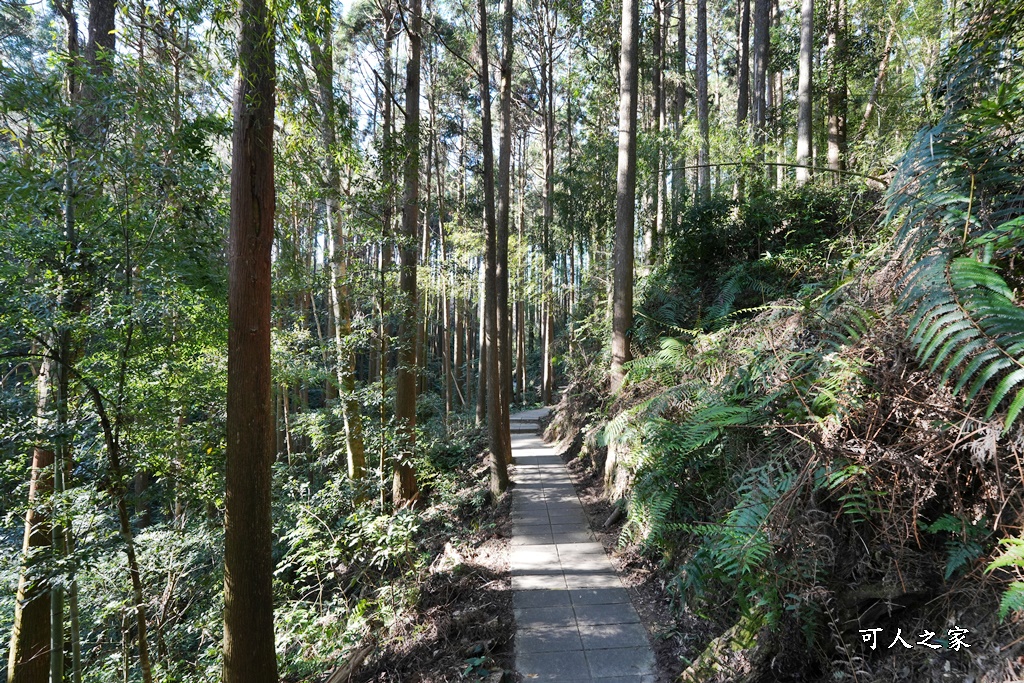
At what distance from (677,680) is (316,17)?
556cm

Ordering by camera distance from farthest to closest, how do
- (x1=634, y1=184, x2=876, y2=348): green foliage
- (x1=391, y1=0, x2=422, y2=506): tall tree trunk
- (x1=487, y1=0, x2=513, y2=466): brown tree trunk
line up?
(x1=487, y1=0, x2=513, y2=466): brown tree trunk → (x1=391, y1=0, x2=422, y2=506): tall tree trunk → (x1=634, y1=184, x2=876, y2=348): green foliage

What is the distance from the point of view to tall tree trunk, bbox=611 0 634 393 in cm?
696

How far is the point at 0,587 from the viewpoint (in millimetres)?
4684

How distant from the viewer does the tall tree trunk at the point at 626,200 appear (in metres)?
6.96

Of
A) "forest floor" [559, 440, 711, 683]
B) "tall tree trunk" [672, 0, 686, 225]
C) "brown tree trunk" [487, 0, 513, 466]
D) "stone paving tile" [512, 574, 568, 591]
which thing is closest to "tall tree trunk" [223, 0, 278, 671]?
"stone paving tile" [512, 574, 568, 591]

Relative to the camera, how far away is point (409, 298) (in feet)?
26.1

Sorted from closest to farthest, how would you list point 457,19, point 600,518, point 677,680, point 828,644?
point 828,644
point 677,680
point 600,518
point 457,19

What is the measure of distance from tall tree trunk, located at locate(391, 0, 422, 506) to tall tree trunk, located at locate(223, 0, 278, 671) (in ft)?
12.5

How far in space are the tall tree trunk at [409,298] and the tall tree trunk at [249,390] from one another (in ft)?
12.5

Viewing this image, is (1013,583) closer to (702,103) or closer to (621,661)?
(621,661)

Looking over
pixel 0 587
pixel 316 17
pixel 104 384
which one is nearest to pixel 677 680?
pixel 104 384

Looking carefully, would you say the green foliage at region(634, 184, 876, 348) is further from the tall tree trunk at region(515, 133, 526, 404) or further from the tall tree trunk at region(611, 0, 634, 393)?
the tall tree trunk at region(515, 133, 526, 404)

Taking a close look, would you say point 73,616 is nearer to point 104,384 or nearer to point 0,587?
point 0,587

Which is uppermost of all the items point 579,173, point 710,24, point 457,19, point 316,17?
point 710,24
